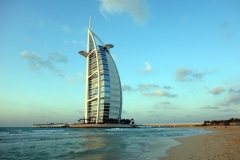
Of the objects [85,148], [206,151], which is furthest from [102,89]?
[206,151]

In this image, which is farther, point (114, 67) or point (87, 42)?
point (87, 42)

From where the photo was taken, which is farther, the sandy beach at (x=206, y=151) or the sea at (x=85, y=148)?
the sea at (x=85, y=148)

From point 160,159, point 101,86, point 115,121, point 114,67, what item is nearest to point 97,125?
point 115,121

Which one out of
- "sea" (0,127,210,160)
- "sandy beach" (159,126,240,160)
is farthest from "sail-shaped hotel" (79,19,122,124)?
"sandy beach" (159,126,240,160)

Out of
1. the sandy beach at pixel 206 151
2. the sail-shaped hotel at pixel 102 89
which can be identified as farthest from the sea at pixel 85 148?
the sail-shaped hotel at pixel 102 89

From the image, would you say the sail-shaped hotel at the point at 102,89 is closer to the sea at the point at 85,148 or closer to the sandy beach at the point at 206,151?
the sea at the point at 85,148

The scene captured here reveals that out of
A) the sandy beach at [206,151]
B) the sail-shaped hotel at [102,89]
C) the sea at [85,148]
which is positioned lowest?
the sea at [85,148]

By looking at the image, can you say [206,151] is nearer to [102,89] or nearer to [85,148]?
[85,148]

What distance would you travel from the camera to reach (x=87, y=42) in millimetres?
124250

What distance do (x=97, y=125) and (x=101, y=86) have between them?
18478 millimetres

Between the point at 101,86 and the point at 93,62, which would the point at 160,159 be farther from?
the point at 93,62

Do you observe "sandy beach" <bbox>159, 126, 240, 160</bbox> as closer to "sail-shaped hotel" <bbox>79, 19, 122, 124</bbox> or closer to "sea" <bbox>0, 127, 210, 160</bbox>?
"sea" <bbox>0, 127, 210, 160</bbox>

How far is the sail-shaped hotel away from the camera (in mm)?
102562

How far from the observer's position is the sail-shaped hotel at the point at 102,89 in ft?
336
